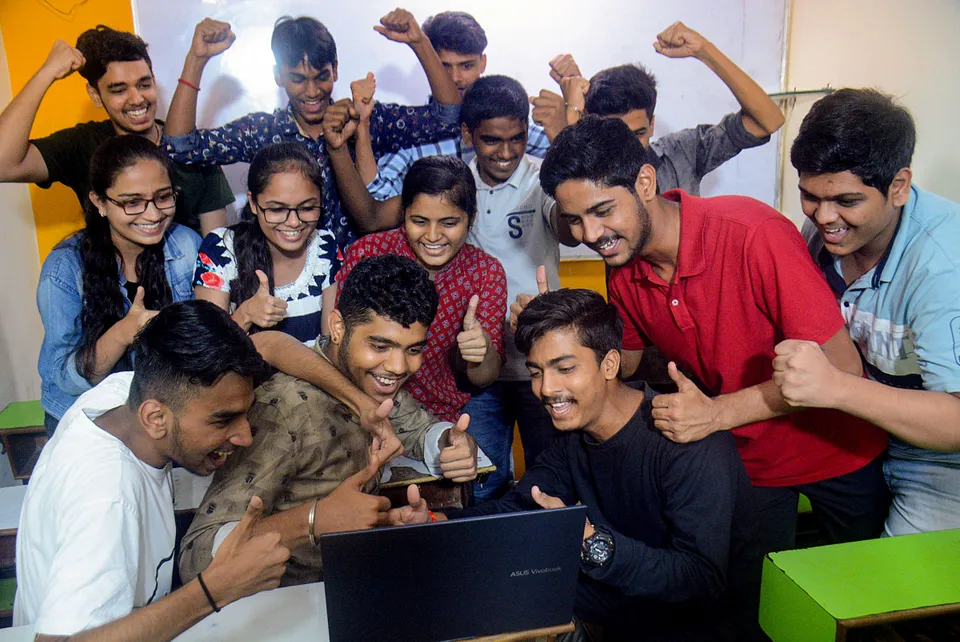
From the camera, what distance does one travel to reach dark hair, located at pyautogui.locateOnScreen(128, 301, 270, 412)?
139 centimetres

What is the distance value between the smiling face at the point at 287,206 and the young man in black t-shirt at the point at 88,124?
36 cm

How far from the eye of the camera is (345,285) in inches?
75.8

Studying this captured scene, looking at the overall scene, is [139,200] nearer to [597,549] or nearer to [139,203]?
[139,203]

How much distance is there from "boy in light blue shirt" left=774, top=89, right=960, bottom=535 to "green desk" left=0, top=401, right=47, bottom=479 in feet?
9.32

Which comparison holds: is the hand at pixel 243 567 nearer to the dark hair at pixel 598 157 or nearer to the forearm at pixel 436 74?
the dark hair at pixel 598 157

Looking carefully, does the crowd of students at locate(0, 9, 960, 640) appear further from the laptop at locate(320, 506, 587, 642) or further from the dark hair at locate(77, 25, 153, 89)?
the laptop at locate(320, 506, 587, 642)

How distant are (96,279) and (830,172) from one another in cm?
212

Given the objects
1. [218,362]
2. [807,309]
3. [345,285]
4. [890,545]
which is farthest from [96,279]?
[890,545]

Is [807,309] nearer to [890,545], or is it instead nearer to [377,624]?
[890,545]

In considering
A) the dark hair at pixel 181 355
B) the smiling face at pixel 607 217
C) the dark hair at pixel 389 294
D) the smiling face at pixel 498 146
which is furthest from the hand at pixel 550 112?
the dark hair at pixel 181 355

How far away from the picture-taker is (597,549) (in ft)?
4.90

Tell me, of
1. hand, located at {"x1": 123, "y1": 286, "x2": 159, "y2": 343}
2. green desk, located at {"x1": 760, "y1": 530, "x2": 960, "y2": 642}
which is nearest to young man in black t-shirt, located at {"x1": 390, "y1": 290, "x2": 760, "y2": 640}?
green desk, located at {"x1": 760, "y1": 530, "x2": 960, "y2": 642}

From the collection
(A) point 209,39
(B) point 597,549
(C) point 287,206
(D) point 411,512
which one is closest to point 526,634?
(B) point 597,549

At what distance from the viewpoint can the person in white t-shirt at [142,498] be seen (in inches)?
45.7
